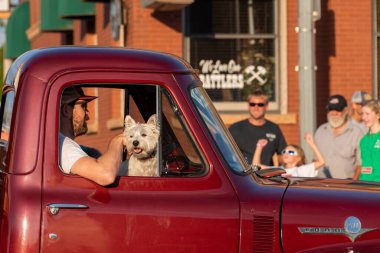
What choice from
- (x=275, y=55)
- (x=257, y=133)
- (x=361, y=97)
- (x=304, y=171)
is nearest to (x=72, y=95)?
(x=304, y=171)

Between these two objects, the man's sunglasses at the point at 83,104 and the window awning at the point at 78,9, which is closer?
the man's sunglasses at the point at 83,104

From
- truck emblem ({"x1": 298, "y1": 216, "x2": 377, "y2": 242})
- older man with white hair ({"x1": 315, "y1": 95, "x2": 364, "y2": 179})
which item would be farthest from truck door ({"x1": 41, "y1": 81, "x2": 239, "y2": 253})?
older man with white hair ({"x1": 315, "y1": 95, "x2": 364, "y2": 179})

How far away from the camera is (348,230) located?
5.68 m

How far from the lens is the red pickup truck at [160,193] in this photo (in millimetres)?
5504

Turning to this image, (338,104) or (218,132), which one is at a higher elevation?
(338,104)

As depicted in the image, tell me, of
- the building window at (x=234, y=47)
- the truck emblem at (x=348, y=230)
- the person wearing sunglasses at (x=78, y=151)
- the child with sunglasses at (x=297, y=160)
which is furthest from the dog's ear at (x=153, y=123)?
the building window at (x=234, y=47)

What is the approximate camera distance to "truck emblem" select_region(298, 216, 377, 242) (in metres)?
5.65

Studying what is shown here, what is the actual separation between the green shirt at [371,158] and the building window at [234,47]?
615cm

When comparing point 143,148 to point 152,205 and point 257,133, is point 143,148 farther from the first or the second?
point 257,133

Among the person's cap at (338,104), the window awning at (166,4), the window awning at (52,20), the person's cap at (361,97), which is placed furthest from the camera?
the window awning at (52,20)

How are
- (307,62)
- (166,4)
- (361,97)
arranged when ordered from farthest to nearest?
(166,4), (361,97), (307,62)

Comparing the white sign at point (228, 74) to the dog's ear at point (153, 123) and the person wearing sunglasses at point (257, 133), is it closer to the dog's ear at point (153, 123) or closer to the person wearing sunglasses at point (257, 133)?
the person wearing sunglasses at point (257, 133)

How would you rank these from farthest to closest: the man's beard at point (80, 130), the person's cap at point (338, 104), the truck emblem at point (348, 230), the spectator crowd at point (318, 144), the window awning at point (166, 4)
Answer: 1. the window awning at point (166, 4)
2. the person's cap at point (338, 104)
3. the spectator crowd at point (318, 144)
4. the man's beard at point (80, 130)
5. the truck emblem at point (348, 230)

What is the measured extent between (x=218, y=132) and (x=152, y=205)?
0.57m
